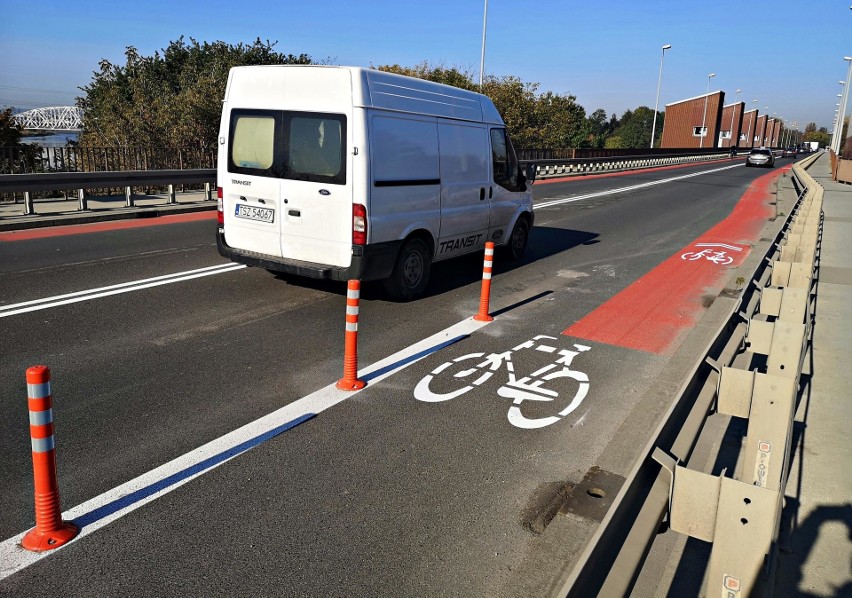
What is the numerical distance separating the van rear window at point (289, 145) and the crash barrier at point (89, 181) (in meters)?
6.96

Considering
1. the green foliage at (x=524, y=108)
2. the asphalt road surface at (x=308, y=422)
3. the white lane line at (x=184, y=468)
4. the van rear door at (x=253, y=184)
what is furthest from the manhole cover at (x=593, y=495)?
the green foliage at (x=524, y=108)

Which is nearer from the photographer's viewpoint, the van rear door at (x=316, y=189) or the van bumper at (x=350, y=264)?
→ the van rear door at (x=316, y=189)

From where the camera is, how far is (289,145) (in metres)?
7.45

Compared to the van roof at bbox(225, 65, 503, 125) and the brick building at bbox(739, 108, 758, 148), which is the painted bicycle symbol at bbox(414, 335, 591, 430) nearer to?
the van roof at bbox(225, 65, 503, 125)

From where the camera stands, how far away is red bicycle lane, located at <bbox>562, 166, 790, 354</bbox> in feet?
24.1

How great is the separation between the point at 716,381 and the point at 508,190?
664 centimetres

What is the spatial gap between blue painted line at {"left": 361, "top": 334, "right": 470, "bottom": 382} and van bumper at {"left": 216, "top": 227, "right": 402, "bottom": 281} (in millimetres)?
1282

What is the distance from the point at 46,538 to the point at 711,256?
12256mm

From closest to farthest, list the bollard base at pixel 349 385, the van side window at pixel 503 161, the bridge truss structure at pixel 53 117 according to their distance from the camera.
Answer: the bollard base at pixel 349 385, the van side window at pixel 503 161, the bridge truss structure at pixel 53 117

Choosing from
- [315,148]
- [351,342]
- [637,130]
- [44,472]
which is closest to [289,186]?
[315,148]

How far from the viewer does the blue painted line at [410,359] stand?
570cm

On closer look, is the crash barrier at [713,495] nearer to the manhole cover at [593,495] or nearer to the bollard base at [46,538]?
the manhole cover at [593,495]

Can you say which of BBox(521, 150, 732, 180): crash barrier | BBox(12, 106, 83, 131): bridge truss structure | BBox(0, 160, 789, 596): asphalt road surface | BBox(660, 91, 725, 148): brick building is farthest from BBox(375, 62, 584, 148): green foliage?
BBox(12, 106, 83, 131): bridge truss structure

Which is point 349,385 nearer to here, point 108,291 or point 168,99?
point 108,291
